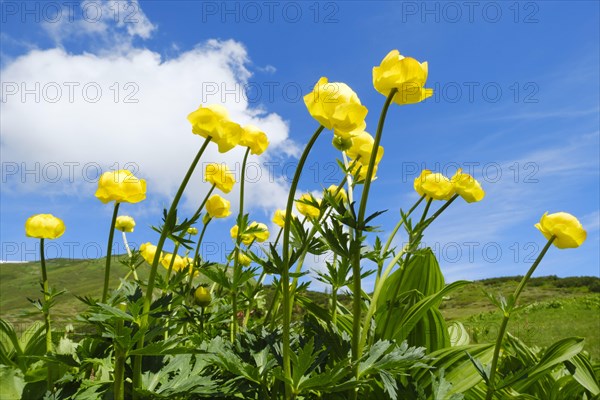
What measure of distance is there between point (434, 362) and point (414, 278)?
17.7 inches

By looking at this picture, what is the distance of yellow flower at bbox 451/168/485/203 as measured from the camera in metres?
1.36

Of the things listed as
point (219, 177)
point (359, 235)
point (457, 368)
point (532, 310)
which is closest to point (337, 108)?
point (359, 235)

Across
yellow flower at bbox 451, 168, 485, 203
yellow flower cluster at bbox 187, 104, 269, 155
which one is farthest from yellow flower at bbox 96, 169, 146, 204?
yellow flower at bbox 451, 168, 485, 203

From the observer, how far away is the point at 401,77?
0.94 metres

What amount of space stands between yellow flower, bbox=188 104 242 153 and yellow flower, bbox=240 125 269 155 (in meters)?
0.43

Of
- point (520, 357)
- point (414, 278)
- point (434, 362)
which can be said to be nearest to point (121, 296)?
point (434, 362)

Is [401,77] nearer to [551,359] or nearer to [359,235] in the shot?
[359,235]

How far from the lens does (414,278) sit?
1.86 m

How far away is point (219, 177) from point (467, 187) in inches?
30.7

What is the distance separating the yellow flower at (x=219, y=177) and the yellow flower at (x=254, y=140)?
12cm

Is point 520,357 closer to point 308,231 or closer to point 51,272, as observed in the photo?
point 308,231

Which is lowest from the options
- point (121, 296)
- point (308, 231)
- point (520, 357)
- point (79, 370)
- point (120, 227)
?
point (520, 357)

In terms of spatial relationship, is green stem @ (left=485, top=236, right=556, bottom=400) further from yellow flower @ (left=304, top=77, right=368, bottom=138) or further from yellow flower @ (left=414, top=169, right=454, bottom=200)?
yellow flower @ (left=304, top=77, right=368, bottom=138)

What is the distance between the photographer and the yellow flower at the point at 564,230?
1.35 metres
